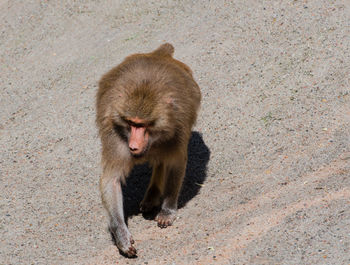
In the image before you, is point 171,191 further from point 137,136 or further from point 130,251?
point 137,136

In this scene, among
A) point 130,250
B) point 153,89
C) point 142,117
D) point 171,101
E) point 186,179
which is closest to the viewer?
point 142,117

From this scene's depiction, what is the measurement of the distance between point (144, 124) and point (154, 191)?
1453mm

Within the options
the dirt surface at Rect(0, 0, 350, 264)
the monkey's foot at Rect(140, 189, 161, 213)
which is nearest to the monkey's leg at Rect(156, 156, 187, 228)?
the dirt surface at Rect(0, 0, 350, 264)

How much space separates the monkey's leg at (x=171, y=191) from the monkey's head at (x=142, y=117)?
0.76m

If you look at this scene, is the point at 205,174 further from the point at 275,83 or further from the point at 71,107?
the point at 71,107

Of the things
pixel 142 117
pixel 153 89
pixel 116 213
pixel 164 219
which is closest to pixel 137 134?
pixel 142 117

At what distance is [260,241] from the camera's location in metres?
4.60

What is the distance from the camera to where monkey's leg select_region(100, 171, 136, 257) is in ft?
16.1

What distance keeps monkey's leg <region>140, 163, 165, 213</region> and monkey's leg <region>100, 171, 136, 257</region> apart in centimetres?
66

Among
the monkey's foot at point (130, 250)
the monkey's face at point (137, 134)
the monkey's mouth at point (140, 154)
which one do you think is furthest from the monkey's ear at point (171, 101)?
the monkey's foot at point (130, 250)

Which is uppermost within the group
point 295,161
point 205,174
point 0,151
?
point 295,161

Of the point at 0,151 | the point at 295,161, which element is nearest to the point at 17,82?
the point at 0,151

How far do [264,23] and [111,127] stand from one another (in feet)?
13.3

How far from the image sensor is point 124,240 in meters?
4.92
